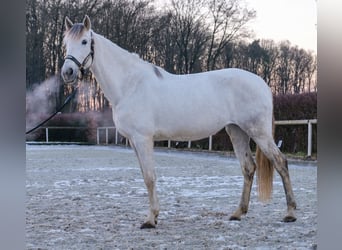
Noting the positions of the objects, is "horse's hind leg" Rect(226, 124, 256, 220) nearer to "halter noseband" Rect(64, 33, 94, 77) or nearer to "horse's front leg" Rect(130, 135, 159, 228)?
"horse's front leg" Rect(130, 135, 159, 228)

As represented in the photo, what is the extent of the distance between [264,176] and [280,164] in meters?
0.12

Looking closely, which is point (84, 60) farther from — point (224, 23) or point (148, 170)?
point (224, 23)

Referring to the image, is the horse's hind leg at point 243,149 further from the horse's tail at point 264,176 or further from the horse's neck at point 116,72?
the horse's neck at point 116,72

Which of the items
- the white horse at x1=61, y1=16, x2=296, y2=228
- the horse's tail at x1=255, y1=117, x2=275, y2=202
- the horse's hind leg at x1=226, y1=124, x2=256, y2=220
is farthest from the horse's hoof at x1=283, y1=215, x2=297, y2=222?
the horse's hind leg at x1=226, y1=124, x2=256, y2=220

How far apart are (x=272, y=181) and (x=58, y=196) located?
1.20 metres

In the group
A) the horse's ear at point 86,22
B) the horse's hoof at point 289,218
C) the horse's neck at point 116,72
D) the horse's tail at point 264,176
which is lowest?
the horse's hoof at point 289,218

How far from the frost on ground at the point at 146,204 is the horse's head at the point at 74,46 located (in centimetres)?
43

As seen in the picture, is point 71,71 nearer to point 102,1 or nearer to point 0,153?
point 102,1

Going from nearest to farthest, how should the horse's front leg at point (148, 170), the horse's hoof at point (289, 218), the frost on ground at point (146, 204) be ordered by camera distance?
the frost on ground at point (146, 204), the horse's front leg at point (148, 170), the horse's hoof at point (289, 218)

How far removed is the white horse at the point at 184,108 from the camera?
8.09 feet

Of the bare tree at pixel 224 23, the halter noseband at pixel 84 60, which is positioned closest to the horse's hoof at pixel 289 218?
the bare tree at pixel 224 23

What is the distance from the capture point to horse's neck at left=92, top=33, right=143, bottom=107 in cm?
249

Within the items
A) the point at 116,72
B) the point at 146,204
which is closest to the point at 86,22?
the point at 116,72

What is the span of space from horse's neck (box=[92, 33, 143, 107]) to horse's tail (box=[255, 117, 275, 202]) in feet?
2.75
